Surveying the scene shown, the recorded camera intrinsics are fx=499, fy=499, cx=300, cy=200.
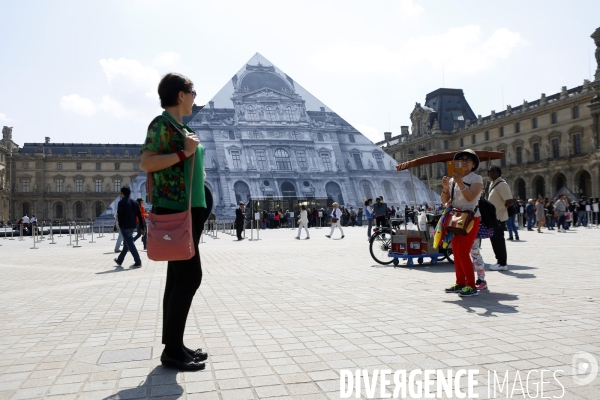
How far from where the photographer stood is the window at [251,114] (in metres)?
25.2

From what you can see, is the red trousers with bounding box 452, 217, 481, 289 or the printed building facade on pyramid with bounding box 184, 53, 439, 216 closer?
the red trousers with bounding box 452, 217, 481, 289

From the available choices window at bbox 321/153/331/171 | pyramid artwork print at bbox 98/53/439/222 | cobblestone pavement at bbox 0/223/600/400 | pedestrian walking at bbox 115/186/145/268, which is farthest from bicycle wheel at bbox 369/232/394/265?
window at bbox 321/153/331/171

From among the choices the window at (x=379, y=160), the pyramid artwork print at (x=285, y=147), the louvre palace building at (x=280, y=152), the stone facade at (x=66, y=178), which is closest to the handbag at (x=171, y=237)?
the louvre palace building at (x=280, y=152)

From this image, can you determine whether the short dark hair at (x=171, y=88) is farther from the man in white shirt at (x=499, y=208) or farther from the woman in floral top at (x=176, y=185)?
the man in white shirt at (x=499, y=208)

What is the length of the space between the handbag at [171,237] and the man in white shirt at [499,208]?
4799 millimetres

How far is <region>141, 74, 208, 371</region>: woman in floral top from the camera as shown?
238 cm

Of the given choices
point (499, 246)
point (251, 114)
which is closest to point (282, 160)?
point (251, 114)

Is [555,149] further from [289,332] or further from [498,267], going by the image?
Result: [289,332]

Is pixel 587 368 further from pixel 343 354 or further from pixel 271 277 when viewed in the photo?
pixel 271 277

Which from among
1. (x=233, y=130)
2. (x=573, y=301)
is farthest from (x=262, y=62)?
(x=573, y=301)

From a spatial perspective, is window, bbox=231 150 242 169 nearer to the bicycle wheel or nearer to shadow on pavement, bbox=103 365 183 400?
the bicycle wheel

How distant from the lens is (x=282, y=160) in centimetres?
2544

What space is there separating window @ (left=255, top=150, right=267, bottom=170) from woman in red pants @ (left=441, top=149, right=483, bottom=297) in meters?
20.8

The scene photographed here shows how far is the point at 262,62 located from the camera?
26.3 metres
